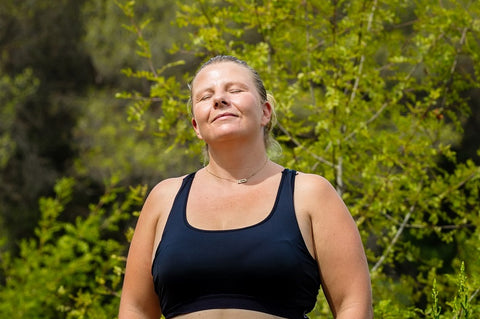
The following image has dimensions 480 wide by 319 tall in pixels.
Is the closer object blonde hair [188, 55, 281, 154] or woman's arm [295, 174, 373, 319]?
woman's arm [295, 174, 373, 319]

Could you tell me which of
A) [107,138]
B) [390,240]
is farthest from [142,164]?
[390,240]

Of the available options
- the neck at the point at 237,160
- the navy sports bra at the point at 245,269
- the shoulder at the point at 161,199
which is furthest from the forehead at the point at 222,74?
the navy sports bra at the point at 245,269

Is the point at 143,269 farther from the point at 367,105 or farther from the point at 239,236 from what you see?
the point at 367,105

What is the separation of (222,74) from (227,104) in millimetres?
134

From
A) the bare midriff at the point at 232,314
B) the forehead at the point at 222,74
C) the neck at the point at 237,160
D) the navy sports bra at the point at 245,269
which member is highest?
the forehead at the point at 222,74

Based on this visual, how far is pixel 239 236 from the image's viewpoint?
86.5 inches

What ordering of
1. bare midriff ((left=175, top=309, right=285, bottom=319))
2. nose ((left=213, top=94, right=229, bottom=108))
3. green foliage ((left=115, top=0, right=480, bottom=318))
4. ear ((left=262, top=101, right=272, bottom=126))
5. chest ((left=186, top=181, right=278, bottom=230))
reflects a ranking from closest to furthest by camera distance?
bare midriff ((left=175, top=309, right=285, bottom=319))
chest ((left=186, top=181, right=278, bottom=230))
nose ((left=213, top=94, right=229, bottom=108))
ear ((left=262, top=101, right=272, bottom=126))
green foliage ((left=115, top=0, right=480, bottom=318))

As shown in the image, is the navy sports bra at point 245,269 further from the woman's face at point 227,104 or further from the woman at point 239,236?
the woman's face at point 227,104

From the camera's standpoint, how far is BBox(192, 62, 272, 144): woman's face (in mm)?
2346

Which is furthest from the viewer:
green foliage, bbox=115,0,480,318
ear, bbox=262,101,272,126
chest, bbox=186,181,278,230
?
green foliage, bbox=115,0,480,318

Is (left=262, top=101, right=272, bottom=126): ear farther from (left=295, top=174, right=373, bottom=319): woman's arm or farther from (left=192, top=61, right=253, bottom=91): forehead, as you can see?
(left=295, top=174, right=373, bottom=319): woman's arm

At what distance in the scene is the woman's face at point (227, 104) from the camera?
2.35m

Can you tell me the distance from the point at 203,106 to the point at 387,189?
7.26 ft

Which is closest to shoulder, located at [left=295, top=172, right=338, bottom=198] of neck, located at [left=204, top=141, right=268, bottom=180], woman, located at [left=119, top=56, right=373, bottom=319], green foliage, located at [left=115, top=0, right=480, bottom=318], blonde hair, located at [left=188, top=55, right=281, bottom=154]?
woman, located at [left=119, top=56, right=373, bottom=319]
